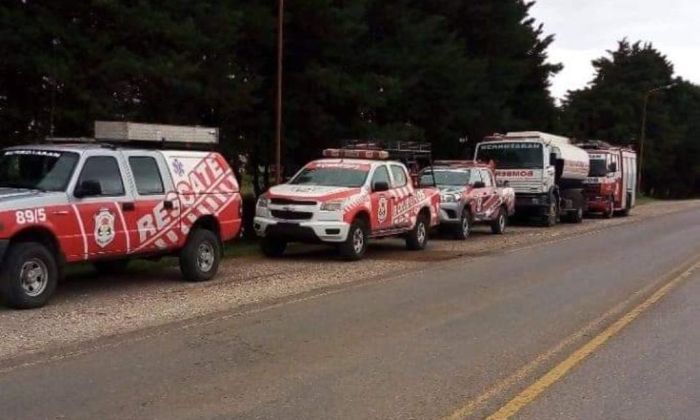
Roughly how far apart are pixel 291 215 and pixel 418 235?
3.95 meters

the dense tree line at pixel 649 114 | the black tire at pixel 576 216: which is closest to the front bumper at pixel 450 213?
the black tire at pixel 576 216

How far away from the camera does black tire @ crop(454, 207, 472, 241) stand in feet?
68.9

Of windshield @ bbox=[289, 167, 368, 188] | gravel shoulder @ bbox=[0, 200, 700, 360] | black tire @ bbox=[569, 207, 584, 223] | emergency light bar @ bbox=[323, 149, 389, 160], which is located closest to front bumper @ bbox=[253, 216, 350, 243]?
gravel shoulder @ bbox=[0, 200, 700, 360]

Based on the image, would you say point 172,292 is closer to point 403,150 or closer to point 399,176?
point 399,176

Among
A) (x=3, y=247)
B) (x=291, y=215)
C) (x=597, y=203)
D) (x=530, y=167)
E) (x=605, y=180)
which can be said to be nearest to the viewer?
(x=3, y=247)

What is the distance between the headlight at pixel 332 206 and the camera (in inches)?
582

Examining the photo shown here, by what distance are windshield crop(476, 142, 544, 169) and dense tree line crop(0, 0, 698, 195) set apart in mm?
2595

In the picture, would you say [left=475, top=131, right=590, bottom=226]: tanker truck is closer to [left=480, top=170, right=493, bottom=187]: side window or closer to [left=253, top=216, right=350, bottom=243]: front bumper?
[left=480, top=170, right=493, bottom=187]: side window

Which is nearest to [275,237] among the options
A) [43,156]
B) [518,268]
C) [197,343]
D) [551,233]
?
[518,268]

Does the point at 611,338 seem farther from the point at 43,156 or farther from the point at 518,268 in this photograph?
the point at 43,156

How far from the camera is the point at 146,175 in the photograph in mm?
11500

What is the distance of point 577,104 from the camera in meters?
77.5

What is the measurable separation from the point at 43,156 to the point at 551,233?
665 inches

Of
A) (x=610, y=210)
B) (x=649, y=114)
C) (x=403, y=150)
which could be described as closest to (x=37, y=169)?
(x=403, y=150)
